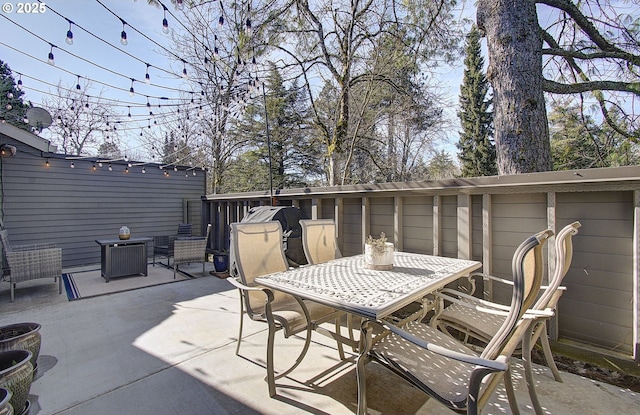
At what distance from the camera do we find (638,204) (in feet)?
7.08

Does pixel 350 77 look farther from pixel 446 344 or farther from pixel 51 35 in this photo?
pixel 446 344

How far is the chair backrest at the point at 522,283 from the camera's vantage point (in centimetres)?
125

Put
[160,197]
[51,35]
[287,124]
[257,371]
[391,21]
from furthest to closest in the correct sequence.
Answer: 1. [287,124]
2. [160,197]
3. [391,21]
4. [51,35]
5. [257,371]

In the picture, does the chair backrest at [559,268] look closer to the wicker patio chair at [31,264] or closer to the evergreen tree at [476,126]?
the wicker patio chair at [31,264]

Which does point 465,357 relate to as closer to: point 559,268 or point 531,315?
point 531,315

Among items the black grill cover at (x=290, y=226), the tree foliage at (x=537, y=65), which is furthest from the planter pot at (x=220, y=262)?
the tree foliage at (x=537, y=65)

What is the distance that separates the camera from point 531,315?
5.19ft

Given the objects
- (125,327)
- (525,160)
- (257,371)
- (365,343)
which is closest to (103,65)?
(125,327)

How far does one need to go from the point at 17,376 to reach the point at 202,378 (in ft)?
3.63

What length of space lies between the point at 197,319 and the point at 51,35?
15.1 feet

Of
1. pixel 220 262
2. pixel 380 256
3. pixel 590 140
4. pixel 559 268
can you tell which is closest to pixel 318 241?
pixel 380 256

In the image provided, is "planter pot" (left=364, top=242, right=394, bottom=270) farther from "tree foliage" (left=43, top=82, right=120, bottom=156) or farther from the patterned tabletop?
"tree foliage" (left=43, top=82, right=120, bottom=156)

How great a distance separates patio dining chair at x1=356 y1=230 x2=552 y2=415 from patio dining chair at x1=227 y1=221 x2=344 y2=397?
2.04 feet

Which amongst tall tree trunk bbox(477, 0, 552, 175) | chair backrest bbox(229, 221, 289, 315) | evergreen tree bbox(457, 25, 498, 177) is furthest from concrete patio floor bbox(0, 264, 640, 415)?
evergreen tree bbox(457, 25, 498, 177)
